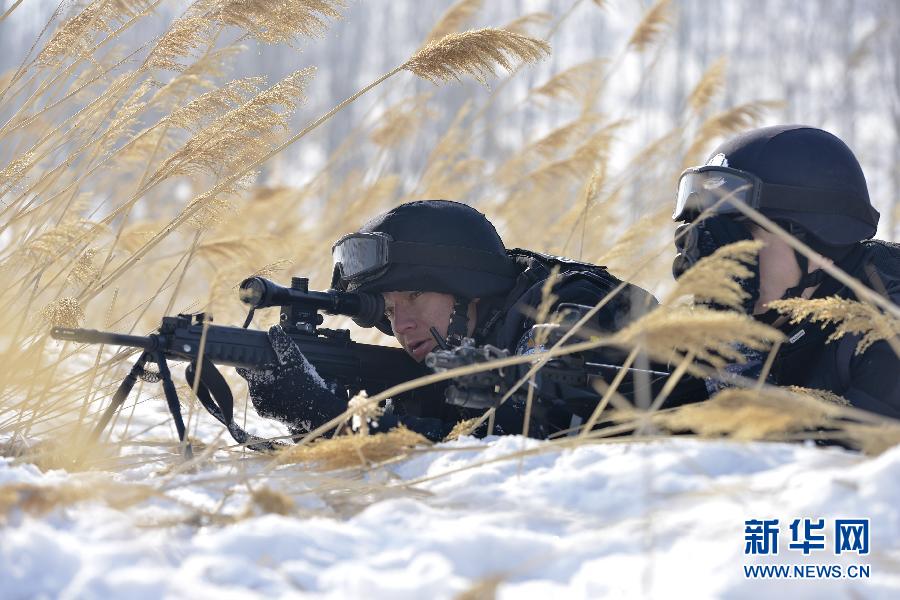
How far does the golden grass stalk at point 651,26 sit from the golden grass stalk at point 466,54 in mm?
2284

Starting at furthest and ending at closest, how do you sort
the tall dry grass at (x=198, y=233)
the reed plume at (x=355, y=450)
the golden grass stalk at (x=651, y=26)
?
the golden grass stalk at (x=651, y=26), the reed plume at (x=355, y=450), the tall dry grass at (x=198, y=233)

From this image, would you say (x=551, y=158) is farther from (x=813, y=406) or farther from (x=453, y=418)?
(x=813, y=406)

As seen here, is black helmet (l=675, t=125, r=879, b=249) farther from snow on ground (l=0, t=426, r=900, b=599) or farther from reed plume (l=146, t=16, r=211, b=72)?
reed plume (l=146, t=16, r=211, b=72)

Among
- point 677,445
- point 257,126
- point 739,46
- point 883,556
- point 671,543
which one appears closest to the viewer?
point 883,556

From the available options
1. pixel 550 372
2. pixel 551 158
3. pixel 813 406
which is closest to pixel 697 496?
pixel 813 406

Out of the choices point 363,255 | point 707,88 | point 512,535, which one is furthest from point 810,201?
point 707,88

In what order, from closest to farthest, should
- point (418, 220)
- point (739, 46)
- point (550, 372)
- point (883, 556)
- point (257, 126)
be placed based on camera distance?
1. point (883, 556)
2. point (550, 372)
3. point (257, 126)
4. point (418, 220)
5. point (739, 46)

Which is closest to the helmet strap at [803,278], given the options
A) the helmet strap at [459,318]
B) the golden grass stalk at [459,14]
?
the helmet strap at [459,318]

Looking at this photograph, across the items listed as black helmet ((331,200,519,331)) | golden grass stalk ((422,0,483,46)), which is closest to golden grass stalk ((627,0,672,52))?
golden grass stalk ((422,0,483,46))

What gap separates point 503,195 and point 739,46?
21553 mm

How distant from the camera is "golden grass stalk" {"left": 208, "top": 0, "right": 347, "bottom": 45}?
3314mm

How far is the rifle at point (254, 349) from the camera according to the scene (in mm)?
2652

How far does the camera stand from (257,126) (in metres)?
3.22

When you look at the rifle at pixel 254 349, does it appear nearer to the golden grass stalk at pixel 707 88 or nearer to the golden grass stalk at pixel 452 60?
the golden grass stalk at pixel 452 60
